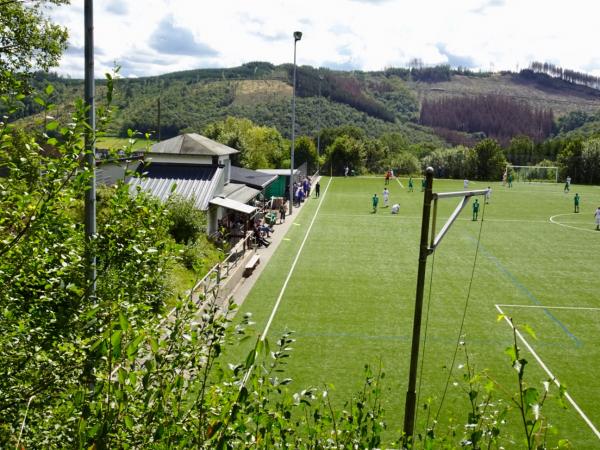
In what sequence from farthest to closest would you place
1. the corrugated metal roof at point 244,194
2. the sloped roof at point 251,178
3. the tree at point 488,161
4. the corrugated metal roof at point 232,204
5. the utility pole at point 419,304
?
the tree at point 488,161
the sloped roof at point 251,178
the corrugated metal roof at point 244,194
the corrugated metal roof at point 232,204
the utility pole at point 419,304

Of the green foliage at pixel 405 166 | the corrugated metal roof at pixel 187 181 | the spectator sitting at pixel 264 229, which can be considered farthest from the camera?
the green foliage at pixel 405 166

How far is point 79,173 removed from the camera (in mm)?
4852

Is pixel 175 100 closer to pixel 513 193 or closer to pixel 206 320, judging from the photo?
pixel 513 193

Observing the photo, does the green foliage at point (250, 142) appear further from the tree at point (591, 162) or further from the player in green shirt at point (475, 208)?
the tree at point (591, 162)

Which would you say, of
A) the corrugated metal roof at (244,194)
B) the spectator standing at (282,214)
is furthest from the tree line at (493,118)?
the corrugated metal roof at (244,194)

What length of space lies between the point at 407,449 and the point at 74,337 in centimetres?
282

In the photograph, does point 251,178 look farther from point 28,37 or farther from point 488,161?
point 488,161

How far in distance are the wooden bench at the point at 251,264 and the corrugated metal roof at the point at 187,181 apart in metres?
3.42

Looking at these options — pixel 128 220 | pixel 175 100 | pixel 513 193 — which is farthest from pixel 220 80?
pixel 128 220

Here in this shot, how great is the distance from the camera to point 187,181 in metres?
28.0

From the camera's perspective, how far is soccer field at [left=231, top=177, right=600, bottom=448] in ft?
44.6

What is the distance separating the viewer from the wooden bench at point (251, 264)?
75.3 ft

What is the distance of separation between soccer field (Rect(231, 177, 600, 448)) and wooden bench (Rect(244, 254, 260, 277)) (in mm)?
633

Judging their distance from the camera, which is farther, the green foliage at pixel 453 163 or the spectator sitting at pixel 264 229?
the green foliage at pixel 453 163
